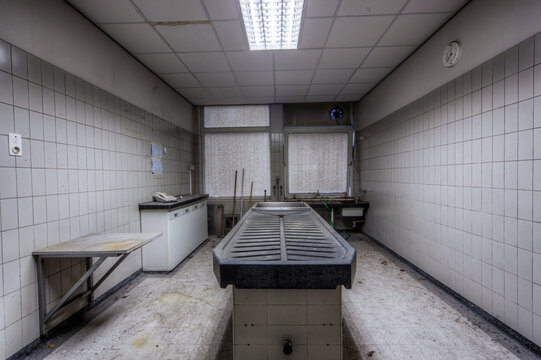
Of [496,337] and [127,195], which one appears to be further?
[127,195]

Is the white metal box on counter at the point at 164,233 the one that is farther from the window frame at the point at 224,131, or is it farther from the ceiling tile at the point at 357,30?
the ceiling tile at the point at 357,30

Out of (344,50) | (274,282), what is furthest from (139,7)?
(274,282)

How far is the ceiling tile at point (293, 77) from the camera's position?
3.35 meters

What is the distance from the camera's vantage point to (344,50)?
277cm

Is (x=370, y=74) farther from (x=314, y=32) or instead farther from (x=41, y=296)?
(x=41, y=296)

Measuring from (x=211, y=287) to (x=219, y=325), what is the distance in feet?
2.28

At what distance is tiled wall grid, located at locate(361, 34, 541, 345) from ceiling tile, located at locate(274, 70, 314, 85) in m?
1.53

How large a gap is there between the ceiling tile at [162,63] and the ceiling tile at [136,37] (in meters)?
0.13

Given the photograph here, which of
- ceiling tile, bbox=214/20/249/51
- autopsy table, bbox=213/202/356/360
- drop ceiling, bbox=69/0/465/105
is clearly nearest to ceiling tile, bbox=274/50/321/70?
drop ceiling, bbox=69/0/465/105

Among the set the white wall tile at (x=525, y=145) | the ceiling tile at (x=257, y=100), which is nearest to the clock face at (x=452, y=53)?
the white wall tile at (x=525, y=145)

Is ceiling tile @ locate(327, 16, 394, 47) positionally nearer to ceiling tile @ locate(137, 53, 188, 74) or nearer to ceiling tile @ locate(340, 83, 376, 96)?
ceiling tile @ locate(340, 83, 376, 96)

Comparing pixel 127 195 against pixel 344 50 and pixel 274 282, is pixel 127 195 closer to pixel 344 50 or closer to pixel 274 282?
pixel 274 282

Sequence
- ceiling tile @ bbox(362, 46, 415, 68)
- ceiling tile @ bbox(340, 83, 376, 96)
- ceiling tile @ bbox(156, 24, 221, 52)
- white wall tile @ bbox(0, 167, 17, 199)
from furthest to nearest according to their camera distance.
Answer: ceiling tile @ bbox(340, 83, 376, 96), ceiling tile @ bbox(362, 46, 415, 68), ceiling tile @ bbox(156, 24, 221, 52), white wall tile @ bbox(0, 167, 17, 199)

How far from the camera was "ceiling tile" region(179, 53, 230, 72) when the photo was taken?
9.36 feet
